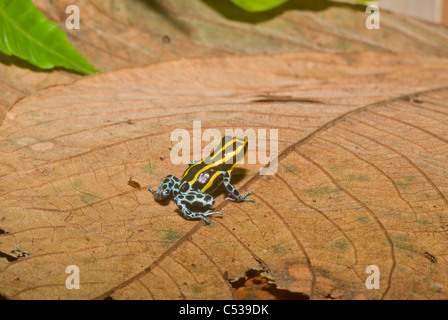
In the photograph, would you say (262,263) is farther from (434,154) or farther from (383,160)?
(434,154)

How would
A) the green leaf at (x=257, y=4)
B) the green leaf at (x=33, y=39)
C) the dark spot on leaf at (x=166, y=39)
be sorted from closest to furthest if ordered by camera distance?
the green leaf at (x=33, y=39) → the green leaf at (x=257, y=4) → the dark spot on leaf at (x=166, y=39)

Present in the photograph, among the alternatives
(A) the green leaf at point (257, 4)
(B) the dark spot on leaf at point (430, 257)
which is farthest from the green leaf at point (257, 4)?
(B) the dark spot on leaf at point (430, 257)

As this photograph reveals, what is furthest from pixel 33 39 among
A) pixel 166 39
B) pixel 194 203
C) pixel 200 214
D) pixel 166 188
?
pixel 200 214

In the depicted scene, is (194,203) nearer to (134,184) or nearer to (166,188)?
(166,188)

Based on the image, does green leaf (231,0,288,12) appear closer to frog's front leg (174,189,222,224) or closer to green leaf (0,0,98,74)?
green leaf (0,0,98,74)

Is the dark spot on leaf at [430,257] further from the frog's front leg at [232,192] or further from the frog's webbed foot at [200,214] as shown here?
the frog's webbed foot at [200,214]

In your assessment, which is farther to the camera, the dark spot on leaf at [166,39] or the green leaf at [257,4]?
the dark spot on leaf at [166,39]

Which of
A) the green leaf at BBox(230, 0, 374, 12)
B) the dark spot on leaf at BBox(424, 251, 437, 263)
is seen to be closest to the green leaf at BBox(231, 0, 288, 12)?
the green leaf at BBox(230, 0, 374, 12)
